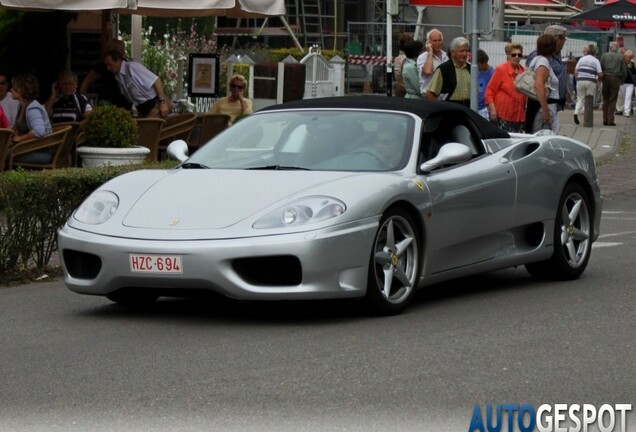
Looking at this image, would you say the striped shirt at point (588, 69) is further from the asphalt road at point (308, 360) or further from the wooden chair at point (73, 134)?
the asphalt road at point (308, 360)

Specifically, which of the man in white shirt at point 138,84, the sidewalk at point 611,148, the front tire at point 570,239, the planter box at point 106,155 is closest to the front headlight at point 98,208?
the front tire at point 570,239

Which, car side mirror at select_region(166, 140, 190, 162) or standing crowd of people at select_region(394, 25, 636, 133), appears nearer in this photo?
car side mirror at select_region(166, 140, 190, 162)

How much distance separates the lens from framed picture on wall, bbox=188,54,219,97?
21172 millimetres

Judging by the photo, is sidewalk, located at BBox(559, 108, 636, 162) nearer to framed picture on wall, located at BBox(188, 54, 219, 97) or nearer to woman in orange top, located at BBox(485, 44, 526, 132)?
framed picture on wall, located at BBox(188, 54, 219, 97)

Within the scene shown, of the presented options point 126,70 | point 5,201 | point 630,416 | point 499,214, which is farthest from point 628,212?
point 630,416

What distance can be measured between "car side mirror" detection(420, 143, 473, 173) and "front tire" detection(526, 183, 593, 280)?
1365mm

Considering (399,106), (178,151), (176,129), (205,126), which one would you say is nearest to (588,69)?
(205,126)

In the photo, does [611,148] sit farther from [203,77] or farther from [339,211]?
[339,211]

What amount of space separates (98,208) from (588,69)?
26.7 metres

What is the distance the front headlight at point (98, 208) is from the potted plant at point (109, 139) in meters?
6.54

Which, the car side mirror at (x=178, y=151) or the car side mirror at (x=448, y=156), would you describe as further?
the car side mirror at (x=178, y=151)

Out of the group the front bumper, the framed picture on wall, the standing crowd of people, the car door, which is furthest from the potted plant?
the front bumper

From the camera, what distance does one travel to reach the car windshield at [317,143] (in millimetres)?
9258

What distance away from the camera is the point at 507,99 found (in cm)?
1720
